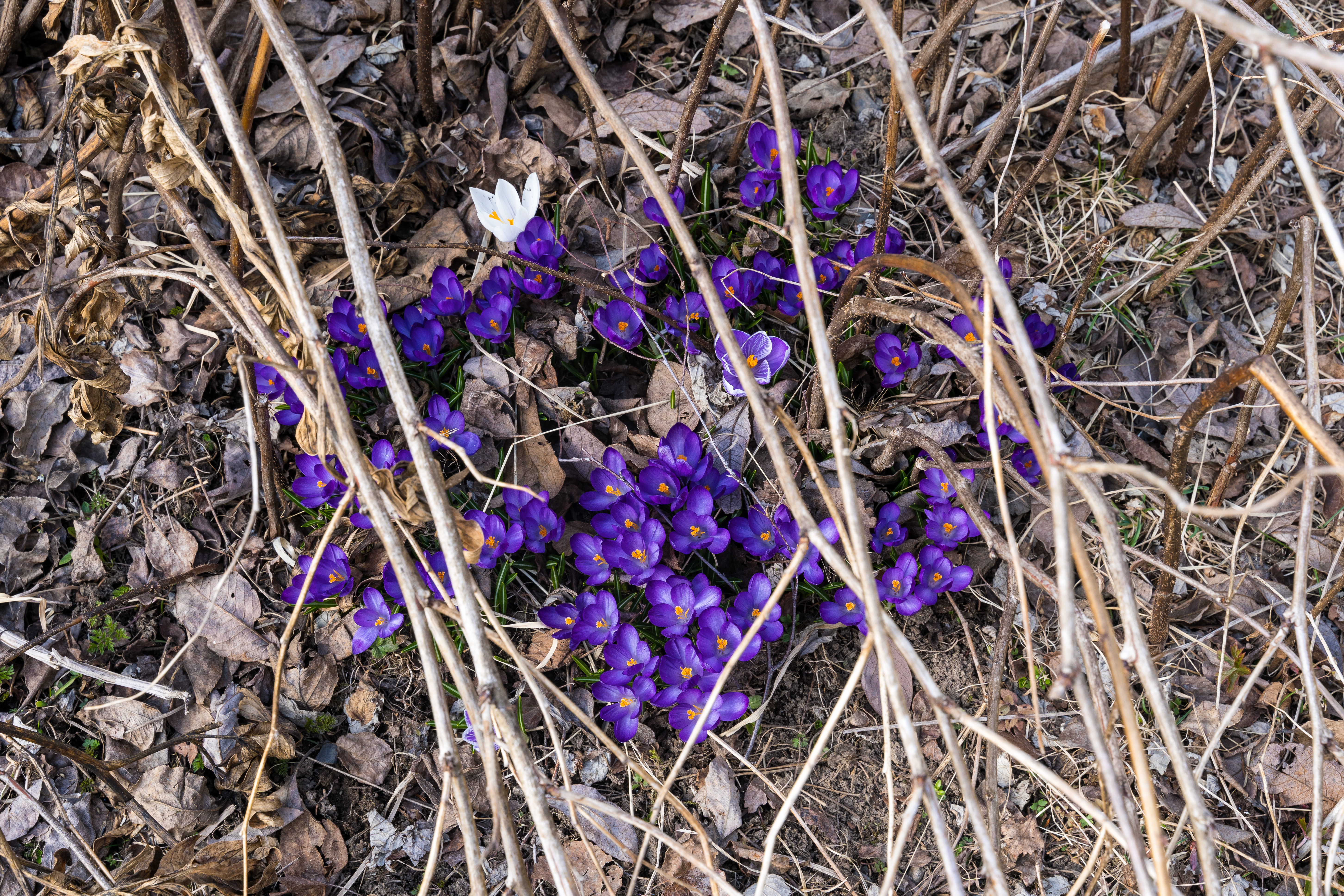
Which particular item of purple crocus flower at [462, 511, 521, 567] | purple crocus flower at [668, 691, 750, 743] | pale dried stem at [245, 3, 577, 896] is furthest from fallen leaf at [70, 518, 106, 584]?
purple crocus flower at [668, 691, 750, 743]

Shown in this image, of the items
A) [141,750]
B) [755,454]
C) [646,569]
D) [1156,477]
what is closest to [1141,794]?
[1156,477]

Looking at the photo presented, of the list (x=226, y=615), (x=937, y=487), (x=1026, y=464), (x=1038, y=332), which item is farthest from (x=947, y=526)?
(x=226, y=615)

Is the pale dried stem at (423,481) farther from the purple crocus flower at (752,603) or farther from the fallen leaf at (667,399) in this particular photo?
the fallen leaf at (667,399)

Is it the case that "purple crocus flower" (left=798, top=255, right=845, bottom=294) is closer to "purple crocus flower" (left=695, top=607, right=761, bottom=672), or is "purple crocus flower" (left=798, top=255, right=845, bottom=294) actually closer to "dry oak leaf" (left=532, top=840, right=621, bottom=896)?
"purple crocus flower" (left=695, top=607, right=761, bottom=672)

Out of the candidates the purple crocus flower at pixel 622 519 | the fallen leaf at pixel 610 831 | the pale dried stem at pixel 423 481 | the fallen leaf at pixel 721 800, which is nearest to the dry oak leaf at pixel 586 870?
the fallen leaf at pixel 610 831

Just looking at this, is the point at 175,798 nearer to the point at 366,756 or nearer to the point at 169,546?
the point at 366,756

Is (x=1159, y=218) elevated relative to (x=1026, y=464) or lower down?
elevated
